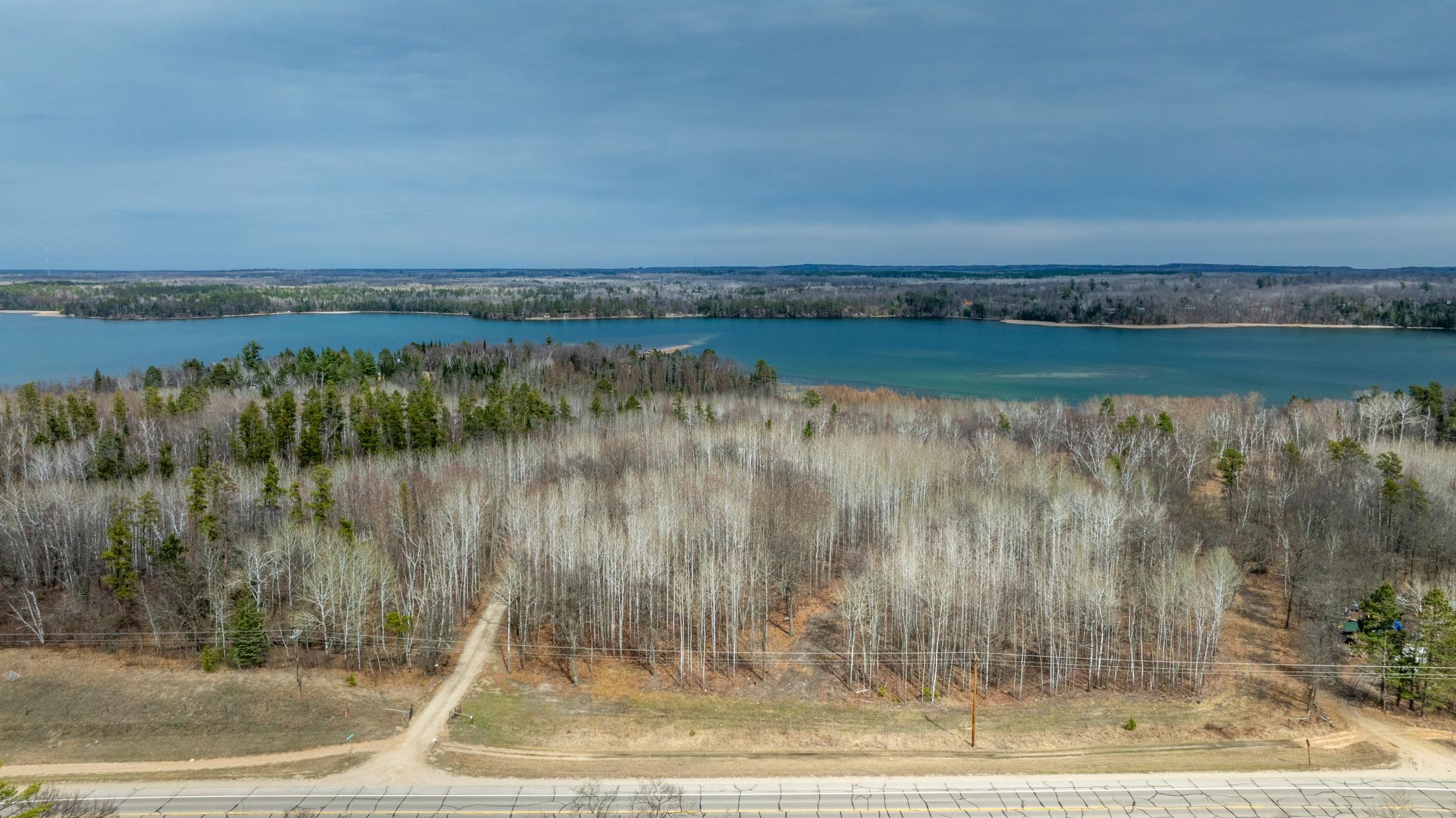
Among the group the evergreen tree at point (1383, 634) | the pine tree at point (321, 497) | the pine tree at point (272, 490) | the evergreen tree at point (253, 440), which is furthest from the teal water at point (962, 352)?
the pine tree at point (272, 490)

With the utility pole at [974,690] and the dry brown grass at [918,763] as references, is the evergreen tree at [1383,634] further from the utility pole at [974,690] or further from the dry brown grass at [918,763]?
the utility pole at [974,690]

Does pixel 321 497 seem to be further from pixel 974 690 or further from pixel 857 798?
pixel 974 690

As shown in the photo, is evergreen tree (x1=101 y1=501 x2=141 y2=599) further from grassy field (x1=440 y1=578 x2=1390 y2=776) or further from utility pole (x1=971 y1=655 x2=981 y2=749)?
utility pole (x1=971 y1=655 x2=981 y2=749)

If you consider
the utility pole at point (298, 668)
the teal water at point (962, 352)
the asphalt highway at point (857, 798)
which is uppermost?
the teal water at point (962, 352)

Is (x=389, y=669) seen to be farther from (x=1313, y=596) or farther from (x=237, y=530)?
(x=1313, y=596)

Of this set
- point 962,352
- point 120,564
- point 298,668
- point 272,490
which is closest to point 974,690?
point 298,668

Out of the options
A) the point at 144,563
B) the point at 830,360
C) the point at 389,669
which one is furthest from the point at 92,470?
the point at 830,360
